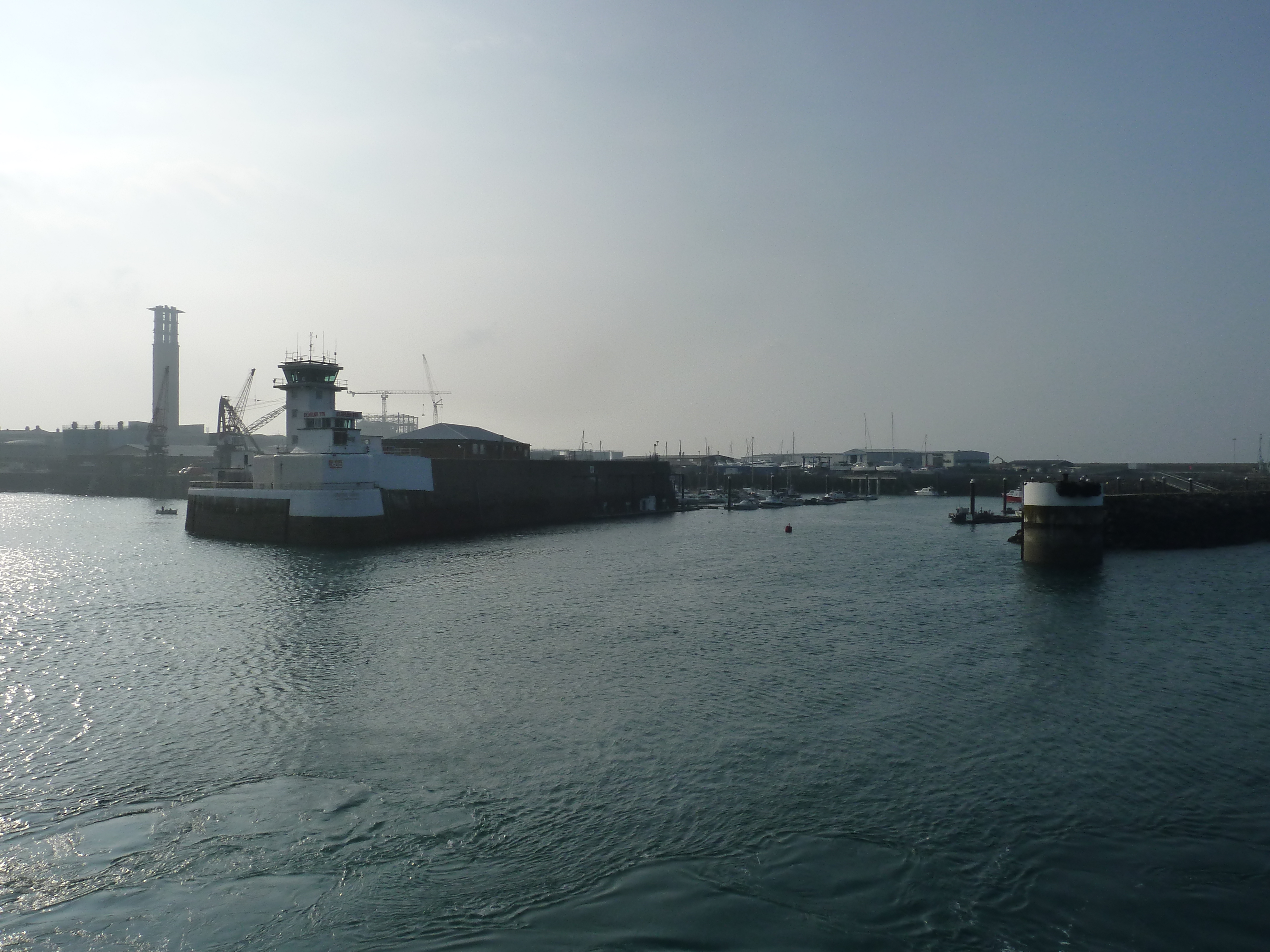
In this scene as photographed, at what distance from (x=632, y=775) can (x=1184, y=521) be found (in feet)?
156

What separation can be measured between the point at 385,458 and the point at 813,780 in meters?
40.2

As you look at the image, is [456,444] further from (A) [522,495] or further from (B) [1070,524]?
(B) [1070,524]

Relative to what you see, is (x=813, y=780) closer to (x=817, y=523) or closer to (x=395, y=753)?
(x=395, y=753)

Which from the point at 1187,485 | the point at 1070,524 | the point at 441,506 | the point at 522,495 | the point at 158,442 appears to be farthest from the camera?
the point at 158,442

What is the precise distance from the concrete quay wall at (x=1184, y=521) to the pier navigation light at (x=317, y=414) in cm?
4425

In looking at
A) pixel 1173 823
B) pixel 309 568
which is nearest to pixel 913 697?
pixel 1173 823

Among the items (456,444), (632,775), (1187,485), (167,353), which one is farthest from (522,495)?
(167,353)

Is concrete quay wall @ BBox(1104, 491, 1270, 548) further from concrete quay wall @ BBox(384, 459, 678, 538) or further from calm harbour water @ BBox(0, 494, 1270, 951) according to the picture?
concrete quay wall @ BBox(384, 459, 678, 538)

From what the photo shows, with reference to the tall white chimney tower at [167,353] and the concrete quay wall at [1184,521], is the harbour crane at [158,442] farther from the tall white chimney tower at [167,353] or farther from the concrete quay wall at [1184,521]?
the concrete quay wall at [1184,521]

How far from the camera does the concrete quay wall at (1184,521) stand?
44.7 metres

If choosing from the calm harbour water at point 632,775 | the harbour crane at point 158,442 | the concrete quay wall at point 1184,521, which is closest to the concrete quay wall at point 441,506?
the calm harbour water at point 632,775

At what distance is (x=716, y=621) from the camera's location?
2491 cm

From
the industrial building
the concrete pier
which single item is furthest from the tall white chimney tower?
the concrete pier

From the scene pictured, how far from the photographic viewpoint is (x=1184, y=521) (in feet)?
152
